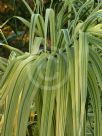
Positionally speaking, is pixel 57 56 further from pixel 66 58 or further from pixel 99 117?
pixel 99 117

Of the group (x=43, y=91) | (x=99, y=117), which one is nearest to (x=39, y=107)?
(x=43, y=91)

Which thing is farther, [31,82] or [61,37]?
[61,37]

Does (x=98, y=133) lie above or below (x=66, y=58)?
below

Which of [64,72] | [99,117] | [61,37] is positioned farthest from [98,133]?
[61,37]

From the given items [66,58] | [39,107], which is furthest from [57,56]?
[39,107]

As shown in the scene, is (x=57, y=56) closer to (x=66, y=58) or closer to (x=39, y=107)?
(x=66, y=58)

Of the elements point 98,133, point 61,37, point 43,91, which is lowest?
point 98,133

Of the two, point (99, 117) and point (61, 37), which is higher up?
point (61, 37)

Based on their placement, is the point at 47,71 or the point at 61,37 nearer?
the point at 47,71
